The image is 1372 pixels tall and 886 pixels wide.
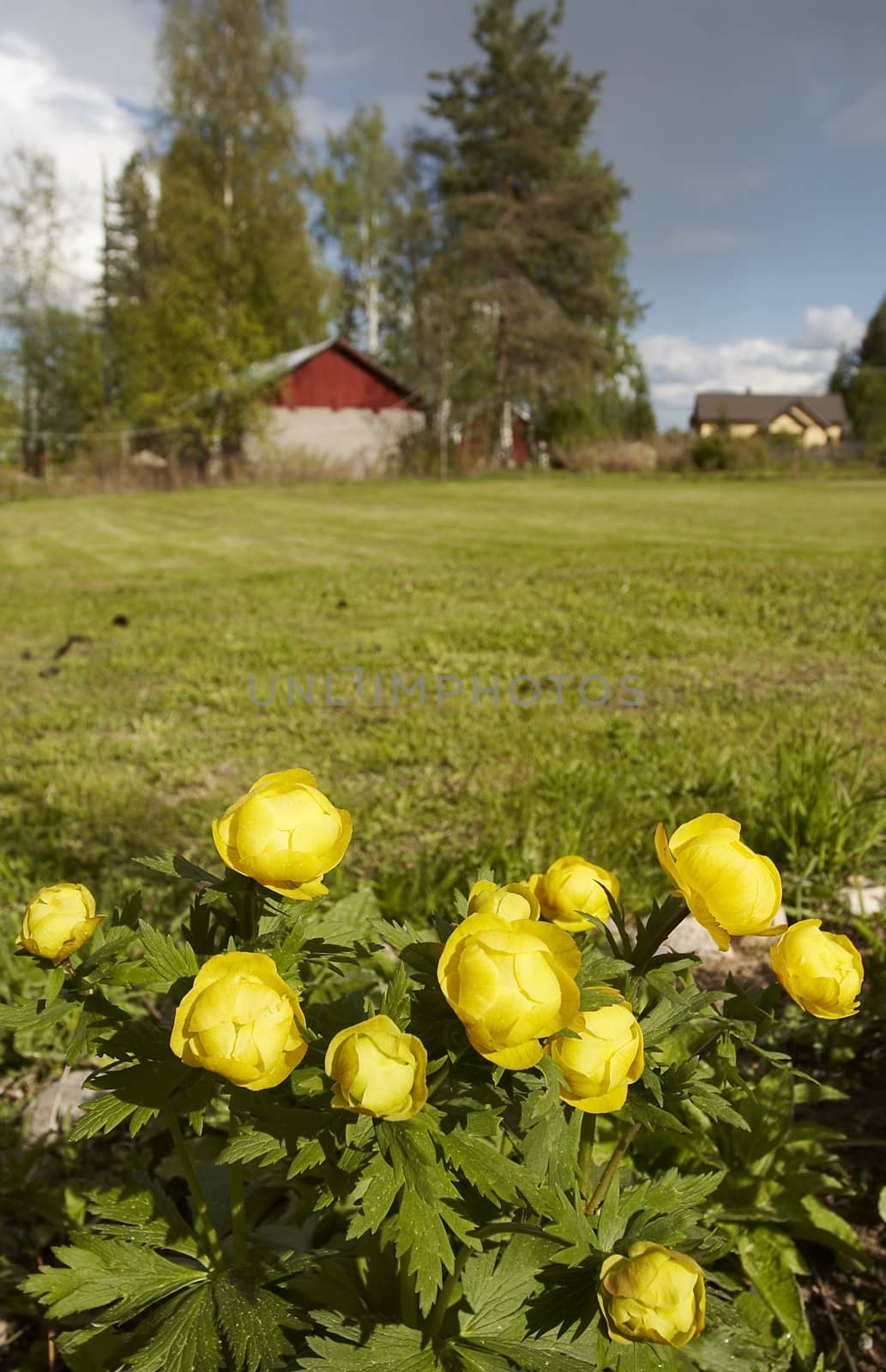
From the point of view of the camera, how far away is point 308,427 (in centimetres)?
2286

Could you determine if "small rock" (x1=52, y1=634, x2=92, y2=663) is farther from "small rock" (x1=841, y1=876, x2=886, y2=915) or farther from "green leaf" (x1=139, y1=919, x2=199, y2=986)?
"green leaf" (x1=139, y1=919, x2=199, y2=986)

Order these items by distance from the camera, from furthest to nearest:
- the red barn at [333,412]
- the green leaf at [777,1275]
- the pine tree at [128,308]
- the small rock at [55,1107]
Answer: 1. the pine tree at [128,308]
2. the red barn at [333,412]
3. the small rock at [55,1107]
4. the green leaf at [777,1275]

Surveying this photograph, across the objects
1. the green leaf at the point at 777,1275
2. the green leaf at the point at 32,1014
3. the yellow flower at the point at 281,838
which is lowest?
the green leaf at the point at 777,1275

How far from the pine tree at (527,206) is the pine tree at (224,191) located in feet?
16.0

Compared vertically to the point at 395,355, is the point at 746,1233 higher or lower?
lower

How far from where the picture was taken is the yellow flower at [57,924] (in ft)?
2.31

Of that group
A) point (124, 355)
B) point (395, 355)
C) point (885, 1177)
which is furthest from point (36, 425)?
point (885, 1177)

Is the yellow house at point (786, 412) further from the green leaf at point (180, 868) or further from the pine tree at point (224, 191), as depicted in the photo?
the green leaf at point (180, 868)

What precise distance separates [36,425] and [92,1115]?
1403 inches

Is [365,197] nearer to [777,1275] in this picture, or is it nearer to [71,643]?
[71,643]

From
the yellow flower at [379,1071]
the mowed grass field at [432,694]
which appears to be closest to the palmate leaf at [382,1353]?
the yellow flower at [379,1071]

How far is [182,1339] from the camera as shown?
0.70m

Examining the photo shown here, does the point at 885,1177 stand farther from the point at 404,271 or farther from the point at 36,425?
the point at 36,425

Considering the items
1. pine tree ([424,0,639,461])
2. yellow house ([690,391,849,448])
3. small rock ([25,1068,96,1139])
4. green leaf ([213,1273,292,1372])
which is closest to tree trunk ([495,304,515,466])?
pine tree ([424,0,639,461])
